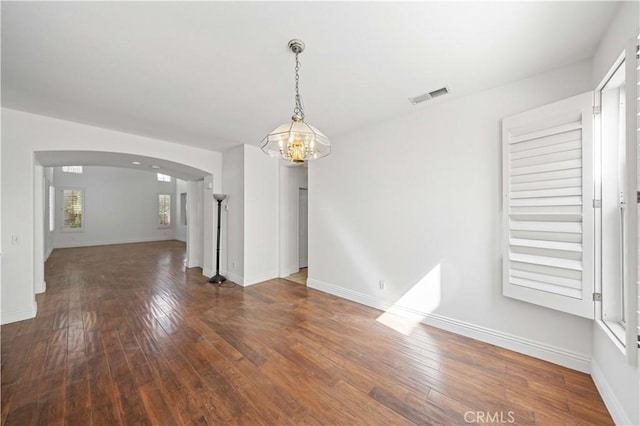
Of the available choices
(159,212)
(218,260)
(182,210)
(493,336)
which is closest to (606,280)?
(493,336)

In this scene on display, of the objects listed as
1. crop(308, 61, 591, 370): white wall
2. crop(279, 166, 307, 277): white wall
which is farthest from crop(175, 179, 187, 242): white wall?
crop(308, 61, 591, 370): white wall

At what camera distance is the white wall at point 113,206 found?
8.70 metres

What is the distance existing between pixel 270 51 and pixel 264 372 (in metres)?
2.72

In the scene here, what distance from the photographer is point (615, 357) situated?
1.57m

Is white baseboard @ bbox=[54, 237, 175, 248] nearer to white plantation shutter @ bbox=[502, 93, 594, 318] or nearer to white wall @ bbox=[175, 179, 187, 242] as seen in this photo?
white wall @ bbox=[175, 179, 187, 242]

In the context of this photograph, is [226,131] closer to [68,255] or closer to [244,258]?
[244,258]

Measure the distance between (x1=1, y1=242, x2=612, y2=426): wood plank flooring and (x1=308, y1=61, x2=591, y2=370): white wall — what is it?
275 mm

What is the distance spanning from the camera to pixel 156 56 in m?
1.94

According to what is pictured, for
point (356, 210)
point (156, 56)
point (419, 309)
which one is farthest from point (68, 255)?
point (419, 309)

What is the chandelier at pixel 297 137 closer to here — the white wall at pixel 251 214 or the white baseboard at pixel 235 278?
the white wall at pixel 251 214

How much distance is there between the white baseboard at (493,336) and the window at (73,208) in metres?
11.2

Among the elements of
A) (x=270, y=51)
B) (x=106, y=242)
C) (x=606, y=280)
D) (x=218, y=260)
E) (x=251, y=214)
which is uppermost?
(x=270, y=51)

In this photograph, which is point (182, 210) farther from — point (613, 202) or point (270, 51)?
point (613, 202)

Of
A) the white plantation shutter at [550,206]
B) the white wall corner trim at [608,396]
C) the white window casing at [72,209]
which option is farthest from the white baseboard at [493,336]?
the white window casing at [72,209]
